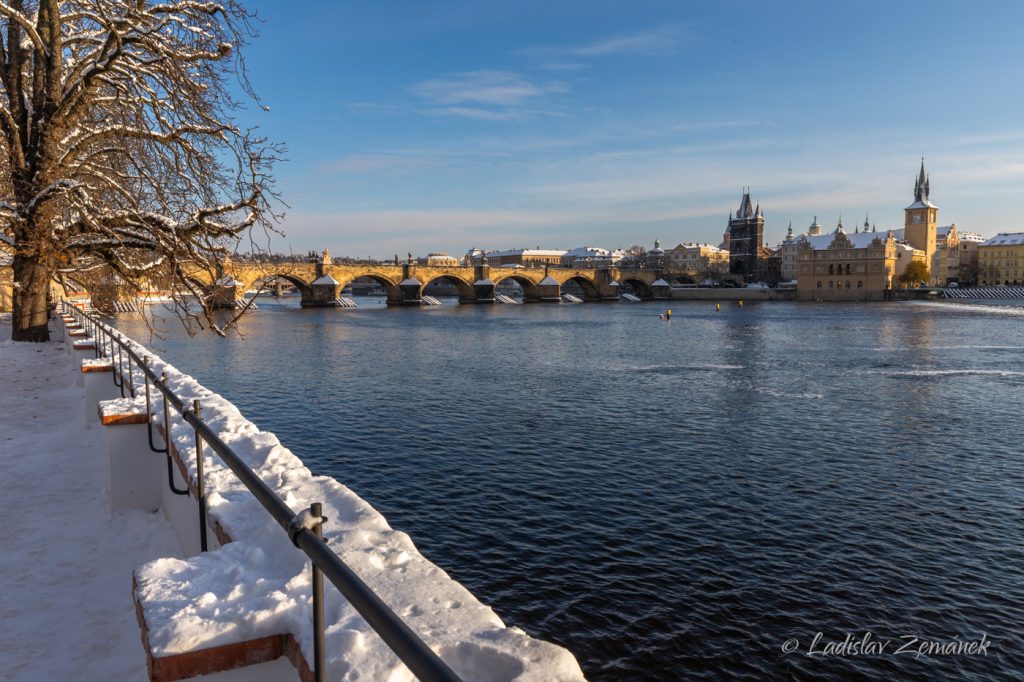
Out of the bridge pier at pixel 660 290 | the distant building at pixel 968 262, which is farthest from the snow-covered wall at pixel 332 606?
the distant building at pixel 968 262

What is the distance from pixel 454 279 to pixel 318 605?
108m

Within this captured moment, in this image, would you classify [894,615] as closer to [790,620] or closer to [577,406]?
[790,620]

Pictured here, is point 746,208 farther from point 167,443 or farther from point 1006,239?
point 167,443

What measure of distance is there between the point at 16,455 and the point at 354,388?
17.6 m

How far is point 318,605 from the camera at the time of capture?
2.25m

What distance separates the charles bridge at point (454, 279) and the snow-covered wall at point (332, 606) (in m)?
67.9

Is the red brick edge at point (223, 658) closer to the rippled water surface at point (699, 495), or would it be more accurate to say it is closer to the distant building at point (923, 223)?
the rippled water surface at point (699, 495)

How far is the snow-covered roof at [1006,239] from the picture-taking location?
140 metres

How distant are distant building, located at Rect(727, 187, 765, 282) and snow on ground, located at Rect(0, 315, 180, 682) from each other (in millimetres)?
157570

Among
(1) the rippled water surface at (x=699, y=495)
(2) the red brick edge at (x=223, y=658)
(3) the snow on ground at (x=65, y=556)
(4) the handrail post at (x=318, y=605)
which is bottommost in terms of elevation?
(1) the rippled water surface at (x=699, y=495)

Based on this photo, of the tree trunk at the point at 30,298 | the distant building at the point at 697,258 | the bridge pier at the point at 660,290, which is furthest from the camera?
the distant building at the point at 697,258

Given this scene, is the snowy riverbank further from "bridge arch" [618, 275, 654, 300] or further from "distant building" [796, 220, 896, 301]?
"distant building" [796, 220, 896, 301]

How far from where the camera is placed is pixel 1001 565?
416 inches

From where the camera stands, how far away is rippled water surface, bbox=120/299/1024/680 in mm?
8875
